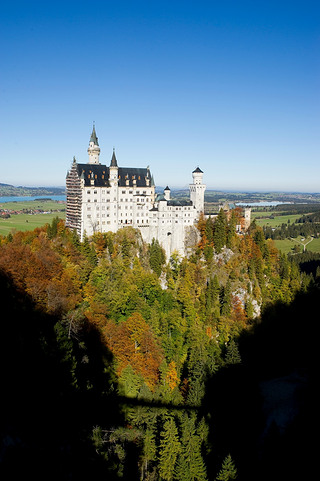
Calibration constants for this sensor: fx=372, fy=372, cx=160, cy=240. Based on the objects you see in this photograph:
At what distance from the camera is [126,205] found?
74.9 meters

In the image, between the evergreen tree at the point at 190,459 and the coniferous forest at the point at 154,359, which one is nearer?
the coniferous forest at the point at 154,359

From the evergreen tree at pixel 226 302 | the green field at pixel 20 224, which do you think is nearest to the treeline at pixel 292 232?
the green field at pixel 20 224

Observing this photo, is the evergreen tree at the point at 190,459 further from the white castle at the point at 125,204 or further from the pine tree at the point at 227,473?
the white castle at the point at 125,204

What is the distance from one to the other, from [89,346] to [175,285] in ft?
97.2

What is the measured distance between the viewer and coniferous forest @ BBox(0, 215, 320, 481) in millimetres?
31359

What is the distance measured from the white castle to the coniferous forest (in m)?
3.35

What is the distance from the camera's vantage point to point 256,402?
4819cm

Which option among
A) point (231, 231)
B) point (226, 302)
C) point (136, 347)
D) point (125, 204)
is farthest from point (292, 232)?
point (136, 347)

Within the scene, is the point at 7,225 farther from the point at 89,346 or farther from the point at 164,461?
the point at 164,461

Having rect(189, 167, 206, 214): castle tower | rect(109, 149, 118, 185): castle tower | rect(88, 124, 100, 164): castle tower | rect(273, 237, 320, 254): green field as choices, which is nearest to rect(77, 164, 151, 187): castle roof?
rect(109, 149, 118, 185): castle tower

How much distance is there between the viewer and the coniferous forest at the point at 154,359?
103 ft

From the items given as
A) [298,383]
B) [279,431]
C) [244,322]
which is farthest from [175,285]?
[279,431]

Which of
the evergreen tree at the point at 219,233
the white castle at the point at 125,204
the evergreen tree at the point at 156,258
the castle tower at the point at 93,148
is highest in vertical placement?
the castle tower at the point at 93,148

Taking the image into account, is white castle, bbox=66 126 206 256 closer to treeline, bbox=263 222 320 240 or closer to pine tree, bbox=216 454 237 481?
pine tree, bbox=216 454 237 481
